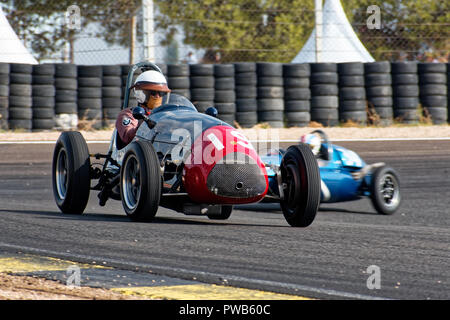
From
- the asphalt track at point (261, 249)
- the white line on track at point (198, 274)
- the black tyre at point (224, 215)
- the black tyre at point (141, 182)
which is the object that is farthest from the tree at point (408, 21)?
the white line on track at point (198, 274)

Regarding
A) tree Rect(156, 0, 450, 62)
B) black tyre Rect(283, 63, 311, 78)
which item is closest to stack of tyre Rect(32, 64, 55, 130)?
black tyre Rect(283, 63, 311, 78)

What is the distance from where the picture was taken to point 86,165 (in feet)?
24.8

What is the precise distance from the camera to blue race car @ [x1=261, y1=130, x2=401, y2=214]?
902 centimetres

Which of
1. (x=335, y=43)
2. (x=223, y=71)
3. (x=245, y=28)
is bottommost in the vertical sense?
(x=223, y=71)

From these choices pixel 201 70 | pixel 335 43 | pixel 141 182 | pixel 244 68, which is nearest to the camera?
pixel 141 182

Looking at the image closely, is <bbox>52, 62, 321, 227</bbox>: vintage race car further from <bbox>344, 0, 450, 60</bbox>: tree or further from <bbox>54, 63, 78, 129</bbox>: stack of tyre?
<bbox>344, 0, 450, 60</bbox>: tree

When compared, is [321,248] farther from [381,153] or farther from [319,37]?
[319,37]

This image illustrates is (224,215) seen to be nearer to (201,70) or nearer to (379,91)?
(201,70)

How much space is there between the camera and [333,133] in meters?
15.0

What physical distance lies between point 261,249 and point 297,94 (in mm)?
10165

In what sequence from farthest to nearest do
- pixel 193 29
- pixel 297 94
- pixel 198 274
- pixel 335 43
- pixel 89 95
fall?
pixel 193 29, pixel 335 43, pixel 297 94, pixel 89 95, pixel 198 274

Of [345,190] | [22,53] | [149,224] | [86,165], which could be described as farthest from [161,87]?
[22,53]

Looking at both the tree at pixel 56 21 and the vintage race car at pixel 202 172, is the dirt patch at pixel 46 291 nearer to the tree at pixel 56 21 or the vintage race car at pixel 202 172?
the vintage race car at pixel 202 172

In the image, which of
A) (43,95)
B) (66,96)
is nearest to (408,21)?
(66,96)
